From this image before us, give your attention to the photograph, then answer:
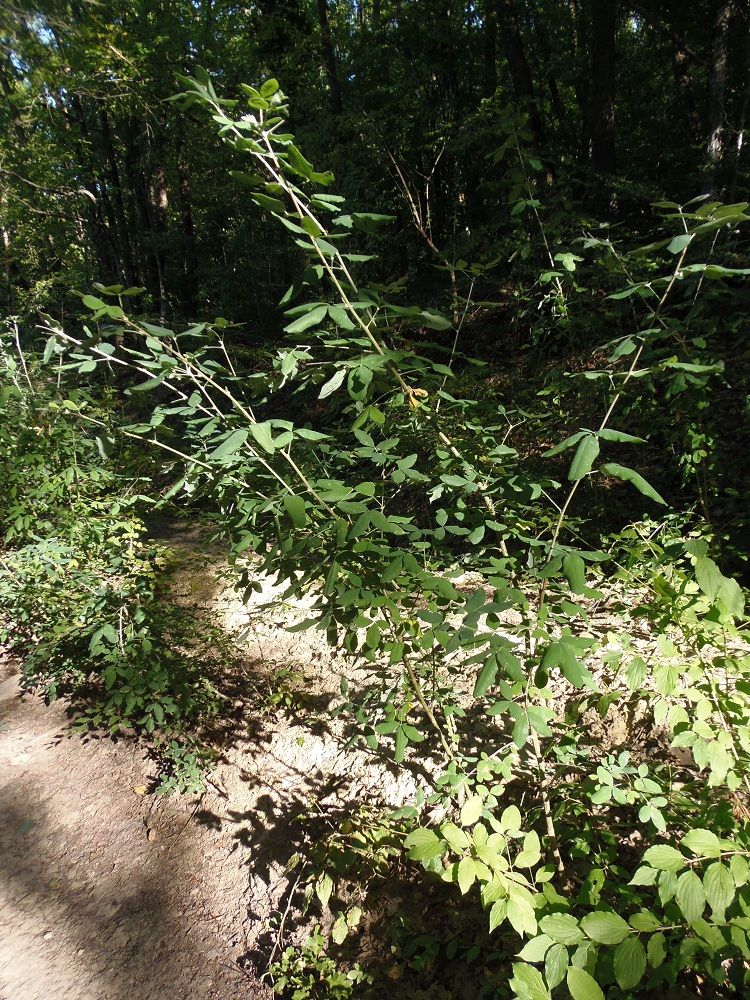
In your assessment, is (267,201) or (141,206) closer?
(267,201)

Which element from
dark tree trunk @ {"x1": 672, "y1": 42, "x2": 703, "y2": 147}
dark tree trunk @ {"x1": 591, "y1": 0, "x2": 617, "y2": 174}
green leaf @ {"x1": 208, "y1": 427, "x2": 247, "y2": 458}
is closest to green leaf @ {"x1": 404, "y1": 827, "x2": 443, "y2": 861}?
green leaf @ {"x1": 208, "y1": 427, "x2": 247, "y2": 458}

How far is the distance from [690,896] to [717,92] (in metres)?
6.39

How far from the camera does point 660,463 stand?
14.4 feet

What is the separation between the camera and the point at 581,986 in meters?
0.91

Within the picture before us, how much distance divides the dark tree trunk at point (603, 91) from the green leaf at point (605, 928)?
7.71 m

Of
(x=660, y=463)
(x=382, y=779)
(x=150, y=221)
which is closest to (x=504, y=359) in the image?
(x=660, y=463)

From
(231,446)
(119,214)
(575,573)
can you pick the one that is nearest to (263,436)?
(231,446)

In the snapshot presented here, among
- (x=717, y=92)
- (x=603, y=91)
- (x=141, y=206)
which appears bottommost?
(x=717, y=92)

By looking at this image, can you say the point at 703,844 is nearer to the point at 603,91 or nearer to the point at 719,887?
the point at 719,887

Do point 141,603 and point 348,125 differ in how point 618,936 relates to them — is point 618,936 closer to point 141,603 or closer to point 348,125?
point 141,603

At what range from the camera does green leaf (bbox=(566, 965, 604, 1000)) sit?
0.90 meters

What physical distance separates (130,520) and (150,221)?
11.3 metres

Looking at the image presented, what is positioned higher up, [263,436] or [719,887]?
[263,436]

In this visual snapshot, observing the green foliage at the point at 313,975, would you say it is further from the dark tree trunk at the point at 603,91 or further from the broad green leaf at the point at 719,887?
the dark tree trunk at the point at 603,91
